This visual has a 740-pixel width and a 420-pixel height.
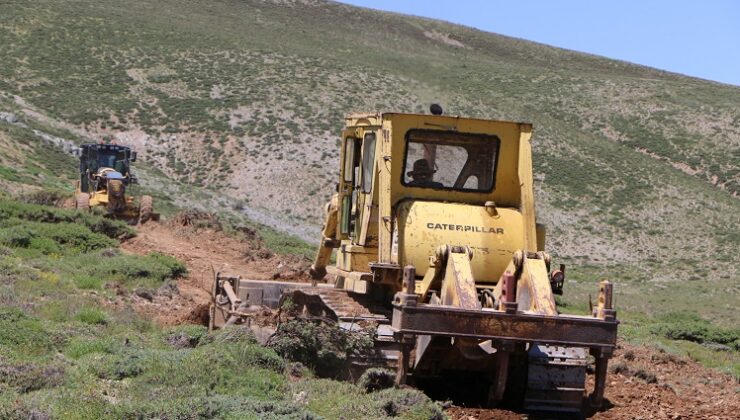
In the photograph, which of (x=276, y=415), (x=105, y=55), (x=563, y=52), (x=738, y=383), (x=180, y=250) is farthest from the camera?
(x=563, y=52)

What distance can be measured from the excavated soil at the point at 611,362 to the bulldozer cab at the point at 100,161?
21.6 ft

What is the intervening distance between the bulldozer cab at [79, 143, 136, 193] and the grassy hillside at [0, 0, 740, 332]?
24.7 ft

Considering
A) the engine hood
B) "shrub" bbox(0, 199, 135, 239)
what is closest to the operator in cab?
the engine hood

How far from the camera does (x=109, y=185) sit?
3400 cm

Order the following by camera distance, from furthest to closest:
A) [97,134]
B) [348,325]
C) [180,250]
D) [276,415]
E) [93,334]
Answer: [97,134] < [180,250] < [93,334] < [348,325] < [276,415]

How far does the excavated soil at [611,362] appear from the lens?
11734 mm

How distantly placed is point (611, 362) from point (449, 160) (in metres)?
4.78

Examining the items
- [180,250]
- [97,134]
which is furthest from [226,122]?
[180,250]

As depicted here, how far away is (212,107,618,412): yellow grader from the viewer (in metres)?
10.2

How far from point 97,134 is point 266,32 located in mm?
31280

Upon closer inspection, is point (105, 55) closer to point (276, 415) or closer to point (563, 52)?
point (563, 52)

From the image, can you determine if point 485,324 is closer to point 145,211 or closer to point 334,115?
point 145,211

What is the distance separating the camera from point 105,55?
7225 centimetres

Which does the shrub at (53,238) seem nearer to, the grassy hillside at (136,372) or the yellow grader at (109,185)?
the grassy hillside at (136,372)
